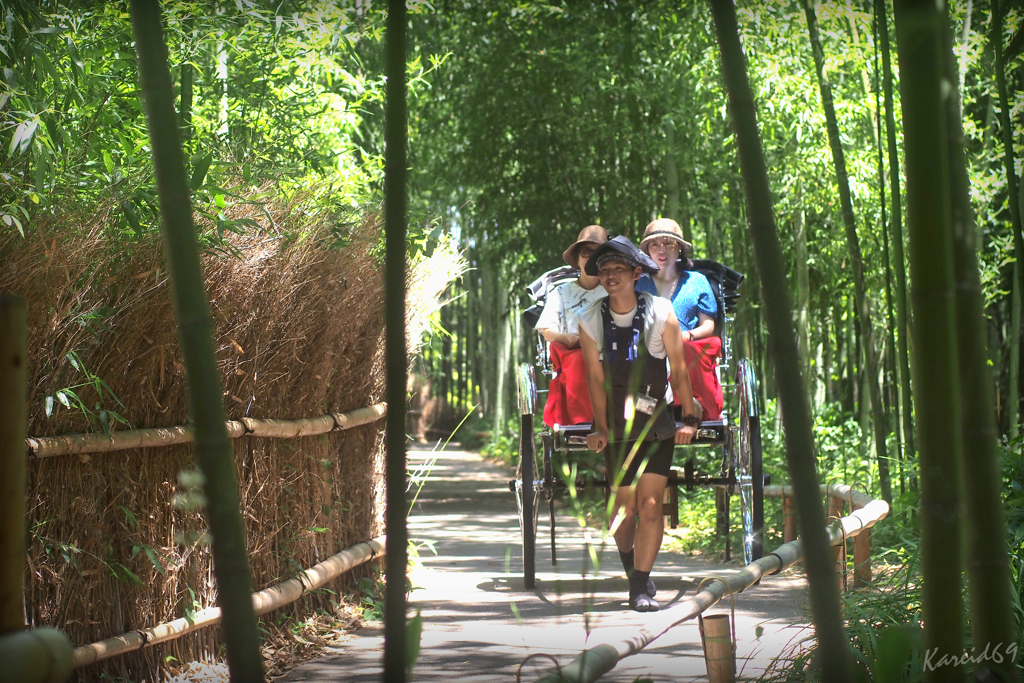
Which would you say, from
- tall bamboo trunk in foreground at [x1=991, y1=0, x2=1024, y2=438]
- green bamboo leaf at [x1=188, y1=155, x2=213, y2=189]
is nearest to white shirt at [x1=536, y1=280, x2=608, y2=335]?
tall bamboo trunk in foreground at [x1=991, y1=0, x2=1024, y2=438]

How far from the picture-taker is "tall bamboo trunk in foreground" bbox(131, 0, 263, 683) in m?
1.15

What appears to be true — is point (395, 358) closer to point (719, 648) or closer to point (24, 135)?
point (719, 648)

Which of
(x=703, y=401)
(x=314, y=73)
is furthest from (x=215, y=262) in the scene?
(x=314, y=73)

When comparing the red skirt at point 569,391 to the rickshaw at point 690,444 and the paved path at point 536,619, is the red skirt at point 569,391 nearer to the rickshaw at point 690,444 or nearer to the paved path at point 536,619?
the rickshaw at point 690,444

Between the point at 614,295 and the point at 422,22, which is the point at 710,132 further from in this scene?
the point at 614,295

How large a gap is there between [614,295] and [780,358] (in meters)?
3.04

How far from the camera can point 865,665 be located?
92.6 inches

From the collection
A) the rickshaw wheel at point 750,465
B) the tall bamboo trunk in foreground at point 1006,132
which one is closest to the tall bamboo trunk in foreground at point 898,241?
the tall bamboo trunk in foreground at point 1006,132

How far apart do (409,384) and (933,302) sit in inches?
151

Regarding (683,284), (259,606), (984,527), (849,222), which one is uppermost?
(849,222)

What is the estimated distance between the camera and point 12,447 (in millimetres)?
1189

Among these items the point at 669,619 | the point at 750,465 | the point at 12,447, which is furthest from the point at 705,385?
the point at 12,447

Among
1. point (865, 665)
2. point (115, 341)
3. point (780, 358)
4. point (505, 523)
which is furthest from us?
point (505, 523)

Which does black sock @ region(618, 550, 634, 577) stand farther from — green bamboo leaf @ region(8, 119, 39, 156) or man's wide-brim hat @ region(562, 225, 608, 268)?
green bamboo leaf @ region(8, 119, 39, 156)
